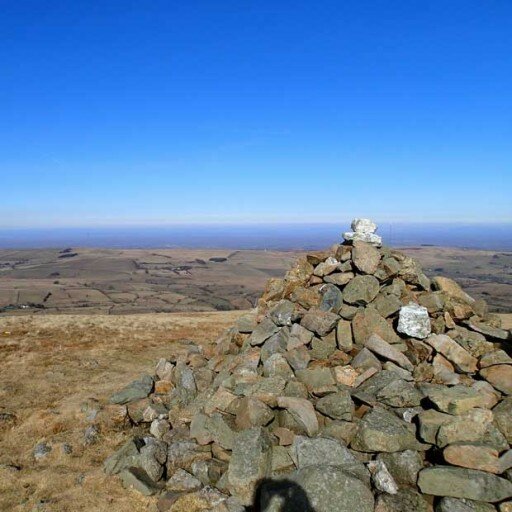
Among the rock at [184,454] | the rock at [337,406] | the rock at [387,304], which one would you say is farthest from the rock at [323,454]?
the rock at [387,304]

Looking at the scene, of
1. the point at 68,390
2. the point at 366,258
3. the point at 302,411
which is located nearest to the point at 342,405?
the point at 302,411

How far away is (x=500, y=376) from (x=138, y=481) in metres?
11.0

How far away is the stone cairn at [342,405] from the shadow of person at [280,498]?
3 cm

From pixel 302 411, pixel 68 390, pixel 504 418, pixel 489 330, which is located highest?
pixel 489 330

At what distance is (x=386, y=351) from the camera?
13672mm

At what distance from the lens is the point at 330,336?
14.9m

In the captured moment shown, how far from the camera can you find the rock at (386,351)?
533 inches

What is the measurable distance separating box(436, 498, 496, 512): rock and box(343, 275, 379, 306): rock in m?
6.97

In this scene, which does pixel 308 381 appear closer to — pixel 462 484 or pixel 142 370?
pixel 462 484

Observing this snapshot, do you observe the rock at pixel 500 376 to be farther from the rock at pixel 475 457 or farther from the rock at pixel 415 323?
the rock at pixel 475 457

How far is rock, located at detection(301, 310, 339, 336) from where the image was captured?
14805 mm

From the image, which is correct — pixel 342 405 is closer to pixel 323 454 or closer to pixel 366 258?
pixel 323 454

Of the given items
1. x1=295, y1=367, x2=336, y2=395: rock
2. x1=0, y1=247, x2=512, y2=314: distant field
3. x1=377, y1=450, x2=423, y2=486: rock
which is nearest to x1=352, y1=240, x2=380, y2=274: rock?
x1=295, y1=367, x2=336, y2=395: rock

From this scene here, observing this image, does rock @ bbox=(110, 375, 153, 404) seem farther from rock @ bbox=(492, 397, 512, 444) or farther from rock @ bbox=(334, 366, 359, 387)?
rock @ bbox=(492, 397, 512, 444)
